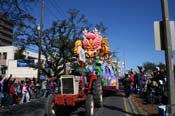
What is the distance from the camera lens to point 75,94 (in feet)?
42.0

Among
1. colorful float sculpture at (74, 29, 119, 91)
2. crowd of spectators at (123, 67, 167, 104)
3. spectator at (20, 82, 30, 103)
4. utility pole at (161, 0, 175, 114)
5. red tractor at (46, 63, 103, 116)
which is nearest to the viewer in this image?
utility pole at (161, 0, 175, 114)

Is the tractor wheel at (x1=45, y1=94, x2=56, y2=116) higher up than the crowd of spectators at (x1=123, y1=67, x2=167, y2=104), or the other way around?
the crowd of spectators at (x1=123, y1=67, x2=167, y2=104)

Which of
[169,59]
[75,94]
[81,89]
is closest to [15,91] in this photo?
[81,89]

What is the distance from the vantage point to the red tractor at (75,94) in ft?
39.1

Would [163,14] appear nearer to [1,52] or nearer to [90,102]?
[90,102]

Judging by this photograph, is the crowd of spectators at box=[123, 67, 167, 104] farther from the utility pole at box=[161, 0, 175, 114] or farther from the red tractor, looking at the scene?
the utility pole at box=[161, 0, 175, 114]

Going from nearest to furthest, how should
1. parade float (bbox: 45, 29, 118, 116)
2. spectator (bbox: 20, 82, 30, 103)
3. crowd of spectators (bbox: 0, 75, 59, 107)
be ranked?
1. parade float (bbox: 45, 29, 118, 116)
2. crowd of spectators (bbox: 0, 75, 59, 107)
3. spectator (bbox: 20, 82, 30, 103)

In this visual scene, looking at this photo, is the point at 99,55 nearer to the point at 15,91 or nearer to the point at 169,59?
the point at 15,91

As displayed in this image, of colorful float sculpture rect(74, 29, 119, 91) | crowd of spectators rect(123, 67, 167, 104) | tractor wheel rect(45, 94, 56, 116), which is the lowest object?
tractor wheel rect(45, 94, 56, 116)

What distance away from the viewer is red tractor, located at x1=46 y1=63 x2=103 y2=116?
39.1ft

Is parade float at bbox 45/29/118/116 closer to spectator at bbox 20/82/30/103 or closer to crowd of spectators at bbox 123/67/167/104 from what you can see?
crowd of spectators at bbox 123/67/167/104

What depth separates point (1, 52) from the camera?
89875mm

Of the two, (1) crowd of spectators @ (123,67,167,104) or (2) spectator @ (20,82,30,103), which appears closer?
(1) crowd of spectators @ (123,67,167,104)

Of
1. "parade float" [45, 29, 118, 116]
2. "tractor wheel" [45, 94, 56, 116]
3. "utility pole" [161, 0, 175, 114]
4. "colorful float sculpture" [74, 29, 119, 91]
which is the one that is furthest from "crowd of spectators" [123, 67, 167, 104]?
"tractor wheel" [45, 94, 56, 116]
